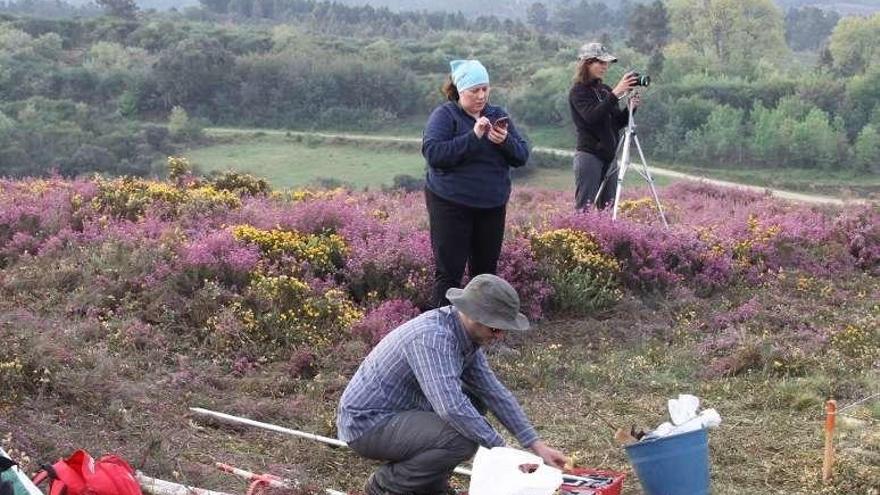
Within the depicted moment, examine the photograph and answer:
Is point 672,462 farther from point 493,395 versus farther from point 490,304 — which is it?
point 490,304

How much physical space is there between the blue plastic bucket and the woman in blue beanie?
243cm

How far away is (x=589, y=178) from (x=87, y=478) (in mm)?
6280

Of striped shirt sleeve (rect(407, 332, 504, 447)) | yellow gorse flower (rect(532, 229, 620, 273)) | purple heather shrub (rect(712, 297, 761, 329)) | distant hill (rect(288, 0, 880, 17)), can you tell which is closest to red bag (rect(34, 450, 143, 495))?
striped shirt sleeve (rect(407, 332, 504, 447))

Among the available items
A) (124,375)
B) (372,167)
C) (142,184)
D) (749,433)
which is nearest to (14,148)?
(372,167)

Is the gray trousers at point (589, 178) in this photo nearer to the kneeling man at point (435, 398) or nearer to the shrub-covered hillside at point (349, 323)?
the shrub-covered hillside at point (349, 323)

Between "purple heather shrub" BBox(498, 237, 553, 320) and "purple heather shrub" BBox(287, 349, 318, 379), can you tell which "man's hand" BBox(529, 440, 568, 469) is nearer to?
"purple heather shrub" BBox(287, 349, 318, 379)

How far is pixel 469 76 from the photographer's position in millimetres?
6480

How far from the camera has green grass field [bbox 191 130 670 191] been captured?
36500 mm

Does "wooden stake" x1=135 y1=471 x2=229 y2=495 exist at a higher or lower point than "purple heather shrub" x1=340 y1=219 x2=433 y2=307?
lower

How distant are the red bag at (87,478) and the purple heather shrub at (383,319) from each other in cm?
322

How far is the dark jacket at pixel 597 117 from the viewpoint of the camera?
889cm

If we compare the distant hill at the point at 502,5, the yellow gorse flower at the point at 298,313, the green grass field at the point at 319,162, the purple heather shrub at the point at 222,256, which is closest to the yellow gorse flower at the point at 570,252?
the yellow gorse flower at the point at 298,313

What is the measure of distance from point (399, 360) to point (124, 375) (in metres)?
2.61

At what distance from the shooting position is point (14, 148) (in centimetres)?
2908
